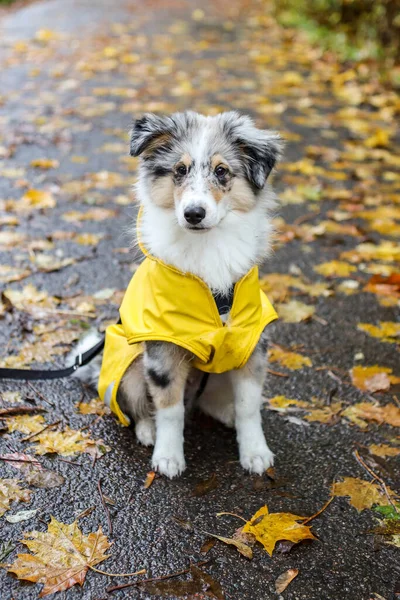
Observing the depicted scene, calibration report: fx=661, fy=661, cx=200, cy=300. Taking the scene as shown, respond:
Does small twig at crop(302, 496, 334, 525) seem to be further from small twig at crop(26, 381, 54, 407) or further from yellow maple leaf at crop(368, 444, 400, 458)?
small twig at crop(26, 381, 54, 407)

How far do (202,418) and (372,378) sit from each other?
3.66 feet

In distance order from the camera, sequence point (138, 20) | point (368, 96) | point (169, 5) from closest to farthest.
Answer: point (368, 96)
point (138, 20)
point (169, 5)

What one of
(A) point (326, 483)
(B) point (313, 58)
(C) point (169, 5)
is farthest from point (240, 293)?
(C) point (169, 5)

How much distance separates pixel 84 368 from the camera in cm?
373

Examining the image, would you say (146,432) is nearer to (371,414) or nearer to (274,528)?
(274,528)

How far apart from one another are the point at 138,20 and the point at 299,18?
373 centimetres

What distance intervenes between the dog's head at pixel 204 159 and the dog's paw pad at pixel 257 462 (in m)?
1.15

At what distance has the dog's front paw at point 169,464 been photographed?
10.3ft

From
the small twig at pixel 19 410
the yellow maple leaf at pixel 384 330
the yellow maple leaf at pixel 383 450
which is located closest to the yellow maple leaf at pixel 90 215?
the yellow maple leaf at pixel 384 330

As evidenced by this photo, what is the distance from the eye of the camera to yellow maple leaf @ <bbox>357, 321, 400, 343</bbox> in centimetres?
452

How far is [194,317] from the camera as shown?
303cm

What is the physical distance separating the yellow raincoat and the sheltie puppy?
0.12ft

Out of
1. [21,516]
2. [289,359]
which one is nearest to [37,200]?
[289,359]

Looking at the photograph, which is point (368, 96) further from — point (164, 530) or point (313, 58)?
point (164, 530)
